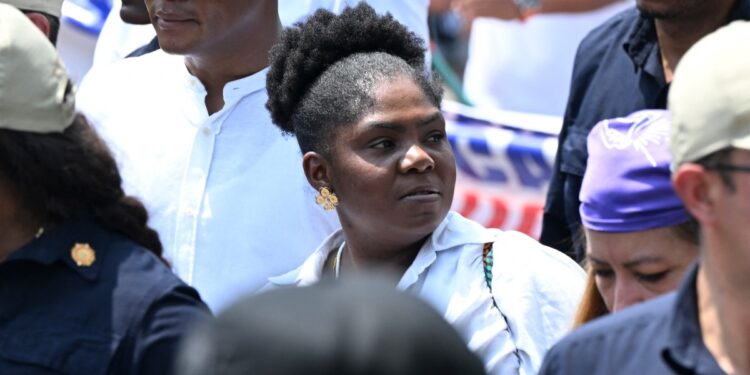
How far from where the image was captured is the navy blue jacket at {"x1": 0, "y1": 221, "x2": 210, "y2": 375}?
2.62 metres

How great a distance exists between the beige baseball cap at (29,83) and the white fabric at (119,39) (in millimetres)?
2328

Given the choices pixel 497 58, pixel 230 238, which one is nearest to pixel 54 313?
pixel 230 238

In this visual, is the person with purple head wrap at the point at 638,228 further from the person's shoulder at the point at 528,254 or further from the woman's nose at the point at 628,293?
the person's shoulder at the point at 528,254

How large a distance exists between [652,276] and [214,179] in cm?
151

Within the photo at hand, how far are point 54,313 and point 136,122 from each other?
5.06 feet

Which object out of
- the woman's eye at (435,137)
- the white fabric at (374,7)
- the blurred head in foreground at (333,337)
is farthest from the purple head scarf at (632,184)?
the white fabric at (374,7)

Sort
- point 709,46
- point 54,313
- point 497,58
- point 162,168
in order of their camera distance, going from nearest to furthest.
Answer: point 709,46, point 54,313, point 162,168, point 497,58

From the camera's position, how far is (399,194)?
11.9 feet

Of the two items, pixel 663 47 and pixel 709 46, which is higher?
pixel 709 46

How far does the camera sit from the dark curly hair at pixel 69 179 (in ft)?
9.04

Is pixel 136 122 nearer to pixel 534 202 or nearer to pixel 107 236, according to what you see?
pixel 107 236

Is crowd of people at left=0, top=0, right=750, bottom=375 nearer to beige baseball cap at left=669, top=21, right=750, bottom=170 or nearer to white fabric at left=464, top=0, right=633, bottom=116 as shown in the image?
beige baseball cap at left=669, top=21, right=750, bottom=170

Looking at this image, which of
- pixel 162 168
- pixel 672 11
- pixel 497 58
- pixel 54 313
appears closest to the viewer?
pixel 54 313

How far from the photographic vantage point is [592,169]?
302cm
